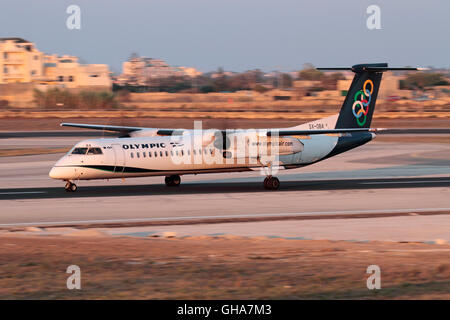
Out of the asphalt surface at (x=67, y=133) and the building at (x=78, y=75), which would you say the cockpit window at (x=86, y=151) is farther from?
the building at (x=78, y=75)

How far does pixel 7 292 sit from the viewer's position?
11.0 meters

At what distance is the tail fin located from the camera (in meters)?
31.8

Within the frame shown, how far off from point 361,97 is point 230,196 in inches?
389

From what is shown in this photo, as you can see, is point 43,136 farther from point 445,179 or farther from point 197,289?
point 197,289

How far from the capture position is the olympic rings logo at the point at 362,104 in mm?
31953

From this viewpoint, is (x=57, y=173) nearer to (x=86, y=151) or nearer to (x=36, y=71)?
(x=86, y=151)

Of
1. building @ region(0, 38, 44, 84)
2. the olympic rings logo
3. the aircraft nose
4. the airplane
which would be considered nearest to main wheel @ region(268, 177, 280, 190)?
the airplane

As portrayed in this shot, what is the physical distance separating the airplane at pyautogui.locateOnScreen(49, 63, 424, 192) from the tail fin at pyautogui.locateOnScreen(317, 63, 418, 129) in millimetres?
51

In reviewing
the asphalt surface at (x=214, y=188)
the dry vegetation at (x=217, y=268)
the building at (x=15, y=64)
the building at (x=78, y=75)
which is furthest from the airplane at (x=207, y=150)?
the building at (x=15, y=64)

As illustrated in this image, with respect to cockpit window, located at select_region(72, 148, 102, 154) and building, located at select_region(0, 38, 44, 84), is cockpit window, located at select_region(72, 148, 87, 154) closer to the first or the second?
cockpit window, located at select_region(72, 148, 102, 154)

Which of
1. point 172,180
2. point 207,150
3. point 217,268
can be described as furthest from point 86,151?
point 217,268

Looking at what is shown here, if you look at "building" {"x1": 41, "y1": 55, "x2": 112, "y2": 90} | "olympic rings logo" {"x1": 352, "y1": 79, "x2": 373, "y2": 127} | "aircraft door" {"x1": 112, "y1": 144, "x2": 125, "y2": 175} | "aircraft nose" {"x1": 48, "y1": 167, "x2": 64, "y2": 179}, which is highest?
"building" {"x1": 41, "y1": 55, "x2": 112, "y2": 90}

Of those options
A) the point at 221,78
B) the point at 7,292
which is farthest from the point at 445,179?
the point at 221,78

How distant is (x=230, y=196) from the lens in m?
Result: 26.9
